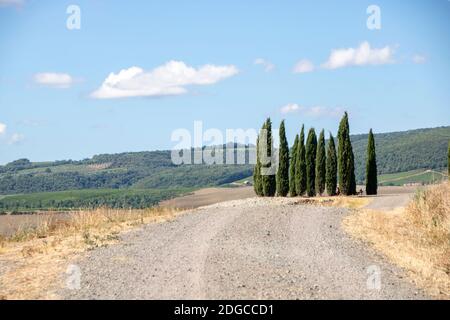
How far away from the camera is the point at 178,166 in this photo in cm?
15650

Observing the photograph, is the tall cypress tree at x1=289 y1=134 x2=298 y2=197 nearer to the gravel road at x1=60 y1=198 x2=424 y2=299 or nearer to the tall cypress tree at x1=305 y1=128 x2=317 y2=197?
the tall cypress tree at x1=305 y1=128 x2=317 y2=197

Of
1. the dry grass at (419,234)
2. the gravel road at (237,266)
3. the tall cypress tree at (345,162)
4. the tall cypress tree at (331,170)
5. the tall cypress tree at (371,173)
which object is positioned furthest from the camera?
the tall cypress tree at (331,170)

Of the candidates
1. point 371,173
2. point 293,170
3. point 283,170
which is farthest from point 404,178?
point 283,170

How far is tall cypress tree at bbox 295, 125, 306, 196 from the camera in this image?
4359 centimetres

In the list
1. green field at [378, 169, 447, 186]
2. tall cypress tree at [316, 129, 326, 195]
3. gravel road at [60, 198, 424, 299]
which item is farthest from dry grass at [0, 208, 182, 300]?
green field at [378, 169, 447, 186]

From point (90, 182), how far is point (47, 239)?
11800 centimetres

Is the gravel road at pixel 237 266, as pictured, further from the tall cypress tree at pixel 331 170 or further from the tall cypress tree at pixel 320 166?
the tall cypress tree at pixel 320 166

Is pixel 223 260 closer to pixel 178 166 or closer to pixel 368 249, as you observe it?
pixel 368 249

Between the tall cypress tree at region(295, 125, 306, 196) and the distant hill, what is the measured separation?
51.9m

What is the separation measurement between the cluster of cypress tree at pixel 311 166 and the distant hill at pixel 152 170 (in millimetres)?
51833

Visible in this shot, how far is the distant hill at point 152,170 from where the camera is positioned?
370 ft

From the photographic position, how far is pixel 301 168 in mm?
43688

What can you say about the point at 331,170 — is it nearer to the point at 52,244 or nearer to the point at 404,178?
the point at 52,244

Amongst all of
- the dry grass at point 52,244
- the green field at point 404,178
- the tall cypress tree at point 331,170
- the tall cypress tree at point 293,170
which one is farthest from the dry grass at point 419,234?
the green field at point 404,178
